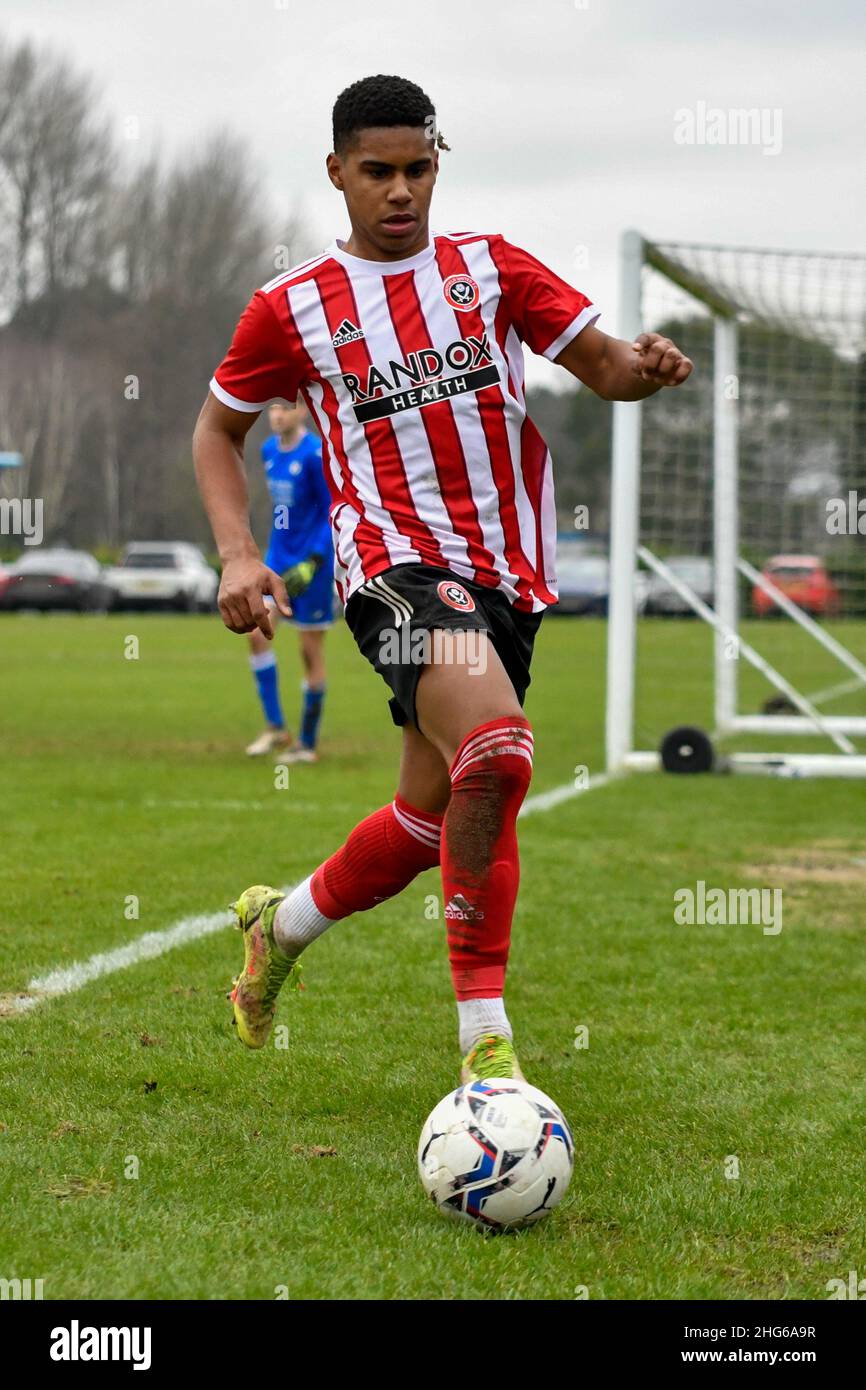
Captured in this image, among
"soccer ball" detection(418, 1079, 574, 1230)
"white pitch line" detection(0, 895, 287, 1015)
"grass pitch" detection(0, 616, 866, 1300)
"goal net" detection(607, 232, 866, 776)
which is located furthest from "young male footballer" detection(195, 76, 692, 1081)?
"goal net" detection(607, 232, 866, 776)

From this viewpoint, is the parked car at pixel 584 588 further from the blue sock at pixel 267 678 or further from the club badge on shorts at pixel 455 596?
the club badge on shorts at pixel 455 596

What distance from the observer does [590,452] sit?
5781 cm

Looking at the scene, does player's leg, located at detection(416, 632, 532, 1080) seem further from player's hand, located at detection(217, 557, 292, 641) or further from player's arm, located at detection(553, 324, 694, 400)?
player's arm, located at detection(553, 324, 694, 400)

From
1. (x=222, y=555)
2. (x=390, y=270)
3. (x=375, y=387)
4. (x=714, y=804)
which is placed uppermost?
(x=390, y=270)

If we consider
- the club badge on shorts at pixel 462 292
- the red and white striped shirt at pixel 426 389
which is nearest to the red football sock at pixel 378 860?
the red and white striped shirt at pixel 426 389

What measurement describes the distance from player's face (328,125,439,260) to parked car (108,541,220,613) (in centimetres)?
3436

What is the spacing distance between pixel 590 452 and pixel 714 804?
49337 millimetres

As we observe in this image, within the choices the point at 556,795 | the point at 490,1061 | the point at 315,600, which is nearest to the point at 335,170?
the point at 490,1061

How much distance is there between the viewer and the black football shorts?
3.55 m

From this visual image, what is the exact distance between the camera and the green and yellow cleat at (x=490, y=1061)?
3.34 metres

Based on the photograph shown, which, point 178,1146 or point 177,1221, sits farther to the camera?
point 178,1146

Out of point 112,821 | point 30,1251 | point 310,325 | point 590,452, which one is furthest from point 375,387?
point 590,452

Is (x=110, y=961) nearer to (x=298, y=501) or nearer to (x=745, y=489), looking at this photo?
(x=298, y=501)

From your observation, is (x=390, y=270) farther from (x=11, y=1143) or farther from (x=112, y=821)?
(x=112, y=821)
